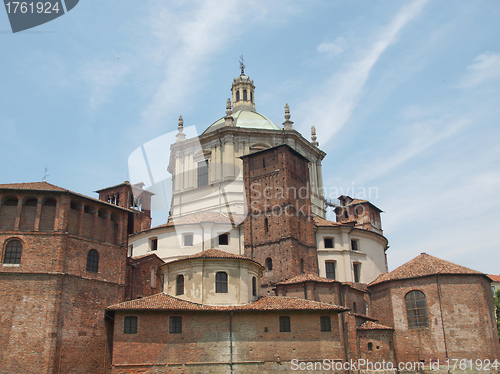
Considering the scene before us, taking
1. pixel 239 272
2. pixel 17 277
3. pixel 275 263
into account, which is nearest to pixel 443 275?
pixel 275 263

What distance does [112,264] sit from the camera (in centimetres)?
3127

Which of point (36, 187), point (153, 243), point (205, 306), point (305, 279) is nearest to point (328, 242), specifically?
point (305, 279)

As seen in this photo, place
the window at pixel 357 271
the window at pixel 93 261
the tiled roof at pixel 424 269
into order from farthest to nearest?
the window at pixel 357 271 < the tiled roof at pixel 424 269 < the window at pixel 93 261

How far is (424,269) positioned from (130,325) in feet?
66.5

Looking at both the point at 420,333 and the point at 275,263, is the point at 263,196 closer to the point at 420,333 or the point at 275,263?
the point at 275,263

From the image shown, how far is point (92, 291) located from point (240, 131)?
22212 mm

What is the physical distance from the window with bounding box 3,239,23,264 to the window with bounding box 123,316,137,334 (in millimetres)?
6658

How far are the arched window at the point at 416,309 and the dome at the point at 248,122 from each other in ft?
67.2

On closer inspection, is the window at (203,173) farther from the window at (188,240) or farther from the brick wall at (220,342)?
the brick wall at (220,342)

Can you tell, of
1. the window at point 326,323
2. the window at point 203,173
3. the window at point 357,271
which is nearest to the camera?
the window at point 326,323

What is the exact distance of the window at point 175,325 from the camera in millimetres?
27781

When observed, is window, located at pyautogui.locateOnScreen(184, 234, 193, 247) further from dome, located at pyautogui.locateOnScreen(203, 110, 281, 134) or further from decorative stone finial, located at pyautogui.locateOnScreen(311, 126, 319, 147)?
decorative stone finial, located at pyautogui.locateOnScreen(311, 126, 319, 147)

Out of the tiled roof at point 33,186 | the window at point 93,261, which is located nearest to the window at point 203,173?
the window at point 93,261

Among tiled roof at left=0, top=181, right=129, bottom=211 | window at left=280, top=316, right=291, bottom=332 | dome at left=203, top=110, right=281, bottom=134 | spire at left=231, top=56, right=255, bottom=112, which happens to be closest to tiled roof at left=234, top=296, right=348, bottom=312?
window at left=280, top=316, right=291, bottom=332
